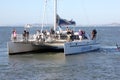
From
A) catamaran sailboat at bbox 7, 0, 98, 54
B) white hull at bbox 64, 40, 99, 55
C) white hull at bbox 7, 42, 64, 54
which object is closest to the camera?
white hull at bbox 64, 40, 99, 55

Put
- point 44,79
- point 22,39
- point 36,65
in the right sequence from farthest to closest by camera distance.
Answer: point 22,39, point 36,65, point 44,79

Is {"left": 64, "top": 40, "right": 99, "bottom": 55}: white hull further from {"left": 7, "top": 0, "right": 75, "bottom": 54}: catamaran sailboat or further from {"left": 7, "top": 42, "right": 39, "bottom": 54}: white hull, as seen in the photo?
{"left": 7, "top": 42, "right": 39, "bottom": 54}: white hull

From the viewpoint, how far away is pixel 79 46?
32.9m

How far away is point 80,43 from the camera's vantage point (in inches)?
1287

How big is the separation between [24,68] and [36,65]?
1499mm

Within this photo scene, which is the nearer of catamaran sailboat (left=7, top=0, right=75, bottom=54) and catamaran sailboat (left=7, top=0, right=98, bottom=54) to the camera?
catamaran sailboat (left=7, top=0, right=98, bottom=54)

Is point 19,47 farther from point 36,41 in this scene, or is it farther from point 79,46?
point 79,46

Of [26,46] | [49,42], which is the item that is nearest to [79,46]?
[49,42]

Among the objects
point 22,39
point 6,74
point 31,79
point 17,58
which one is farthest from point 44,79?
point 22,39

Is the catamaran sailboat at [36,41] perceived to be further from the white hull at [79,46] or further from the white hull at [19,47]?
the white hull at [79,46]

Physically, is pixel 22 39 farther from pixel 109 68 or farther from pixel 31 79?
pixel 31 79

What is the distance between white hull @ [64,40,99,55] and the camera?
3130cm

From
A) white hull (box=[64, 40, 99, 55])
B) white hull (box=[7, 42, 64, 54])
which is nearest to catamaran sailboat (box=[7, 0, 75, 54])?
white hull (box=[7, 42, 64, 54])

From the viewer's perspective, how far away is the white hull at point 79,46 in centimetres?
3130
